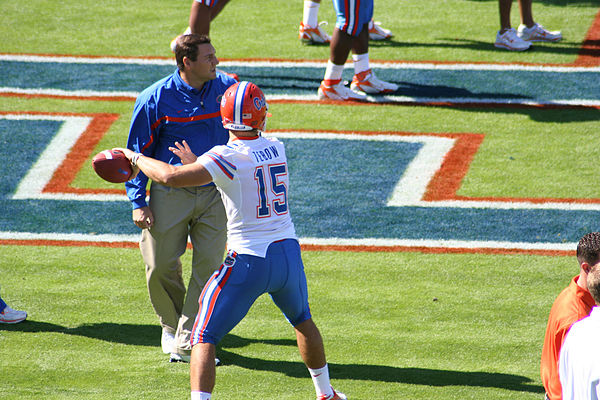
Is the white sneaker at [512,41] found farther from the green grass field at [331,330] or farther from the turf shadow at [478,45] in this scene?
the green grass field at [331,330]

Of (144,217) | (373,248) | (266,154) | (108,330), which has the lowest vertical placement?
(108,330)

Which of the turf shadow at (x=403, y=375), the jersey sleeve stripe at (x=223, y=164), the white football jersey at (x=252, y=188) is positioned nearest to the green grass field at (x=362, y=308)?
the turf shadow at (x=403, y=375)

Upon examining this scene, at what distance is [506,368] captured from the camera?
5586 mm

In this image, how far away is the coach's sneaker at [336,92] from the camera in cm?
1033

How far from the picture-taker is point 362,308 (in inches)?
256

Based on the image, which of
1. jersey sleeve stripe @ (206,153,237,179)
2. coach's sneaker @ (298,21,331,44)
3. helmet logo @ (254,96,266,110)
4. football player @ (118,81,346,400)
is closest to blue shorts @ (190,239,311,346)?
football player @ (118,81,346,400)

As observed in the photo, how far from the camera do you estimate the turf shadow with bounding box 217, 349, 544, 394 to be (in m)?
5.39

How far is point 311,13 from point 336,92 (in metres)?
1.90

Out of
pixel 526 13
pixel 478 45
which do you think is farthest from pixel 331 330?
pixel 526 13

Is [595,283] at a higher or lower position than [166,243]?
higher

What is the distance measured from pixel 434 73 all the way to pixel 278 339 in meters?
5.84

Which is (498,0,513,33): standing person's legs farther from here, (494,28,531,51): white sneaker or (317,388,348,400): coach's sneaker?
(317,388,348,400): coach's sneaker

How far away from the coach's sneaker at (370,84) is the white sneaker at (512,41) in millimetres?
1842

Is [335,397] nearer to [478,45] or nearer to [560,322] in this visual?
[560,322]
